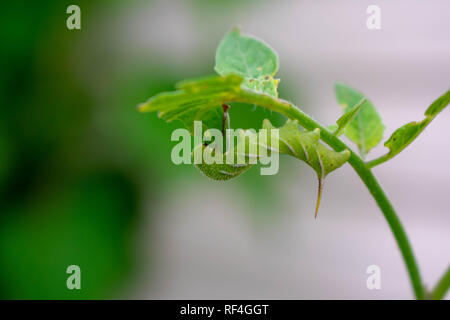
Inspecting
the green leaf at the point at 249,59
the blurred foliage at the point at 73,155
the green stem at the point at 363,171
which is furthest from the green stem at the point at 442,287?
the blurred foliage at the point at 73,155

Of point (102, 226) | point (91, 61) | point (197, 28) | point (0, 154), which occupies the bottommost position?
point (102, 226)

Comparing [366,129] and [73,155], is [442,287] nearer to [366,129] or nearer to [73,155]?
[366,129]

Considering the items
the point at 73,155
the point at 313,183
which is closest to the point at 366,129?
the point at 73,155

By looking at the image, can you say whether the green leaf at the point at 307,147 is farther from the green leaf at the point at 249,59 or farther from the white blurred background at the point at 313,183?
the white blurred background at the point at 313,183

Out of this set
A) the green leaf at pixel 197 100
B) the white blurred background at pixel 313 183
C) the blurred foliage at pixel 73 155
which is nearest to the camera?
the green leaf at pixel 197 100

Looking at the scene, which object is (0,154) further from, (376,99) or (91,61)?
(376,99)

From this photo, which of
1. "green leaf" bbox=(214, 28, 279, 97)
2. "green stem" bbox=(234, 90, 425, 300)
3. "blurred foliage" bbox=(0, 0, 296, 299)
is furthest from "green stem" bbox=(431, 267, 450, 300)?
"blurred foliage" bbox=(0, 0, 296, 299)

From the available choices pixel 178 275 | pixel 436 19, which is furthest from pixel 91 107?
pixel 436 19
